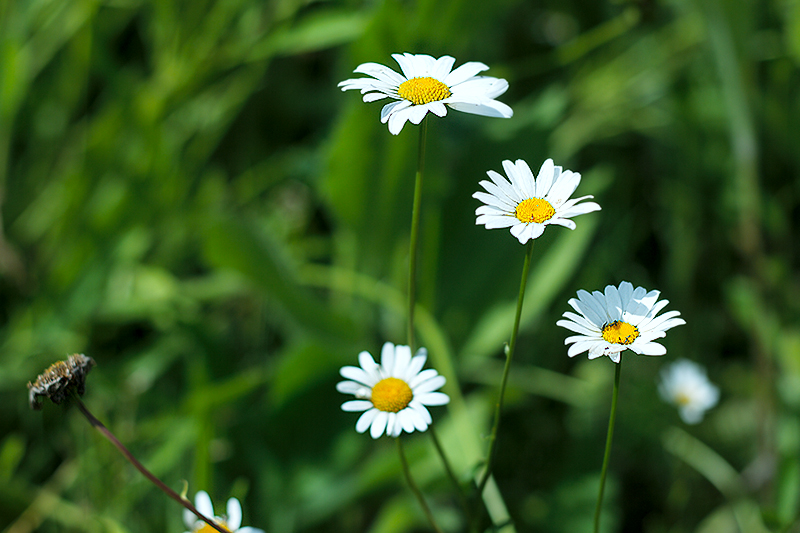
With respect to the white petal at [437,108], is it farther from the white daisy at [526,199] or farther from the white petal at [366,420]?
the white petal at [366,420]

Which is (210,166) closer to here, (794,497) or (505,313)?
(505,313)

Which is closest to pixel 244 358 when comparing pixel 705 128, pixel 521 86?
pixel 521 86

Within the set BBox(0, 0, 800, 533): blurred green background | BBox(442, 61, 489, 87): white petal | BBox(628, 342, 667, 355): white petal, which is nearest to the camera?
BBox(628, 342, 667, 355): white petal

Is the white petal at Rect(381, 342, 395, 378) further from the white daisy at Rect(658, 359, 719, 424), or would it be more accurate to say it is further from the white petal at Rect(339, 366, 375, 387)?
the white daisy at Rect(658, 359, 719, 424)

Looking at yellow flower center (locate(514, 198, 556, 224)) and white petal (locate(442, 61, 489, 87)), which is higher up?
white petal (locate(442, 61, 489, 87))

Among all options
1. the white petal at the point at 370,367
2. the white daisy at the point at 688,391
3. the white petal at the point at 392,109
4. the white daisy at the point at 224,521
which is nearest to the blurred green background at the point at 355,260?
the white daisy at the point at 688,391

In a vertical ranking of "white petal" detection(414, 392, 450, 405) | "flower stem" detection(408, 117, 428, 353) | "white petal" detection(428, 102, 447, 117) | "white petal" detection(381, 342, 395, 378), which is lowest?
"white petal" detection(414, 392, 450, 405)

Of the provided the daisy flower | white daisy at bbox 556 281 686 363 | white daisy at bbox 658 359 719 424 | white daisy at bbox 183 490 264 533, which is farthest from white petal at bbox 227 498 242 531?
white daisy at bbox 658 359 719 424

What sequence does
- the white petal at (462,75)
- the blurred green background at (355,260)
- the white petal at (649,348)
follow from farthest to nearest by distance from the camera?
the blurred green background at (355,260) < the white petal at (462,75) < the white petal at (649,348)

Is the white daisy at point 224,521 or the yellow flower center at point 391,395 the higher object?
the yellow flower center at point 391,395
